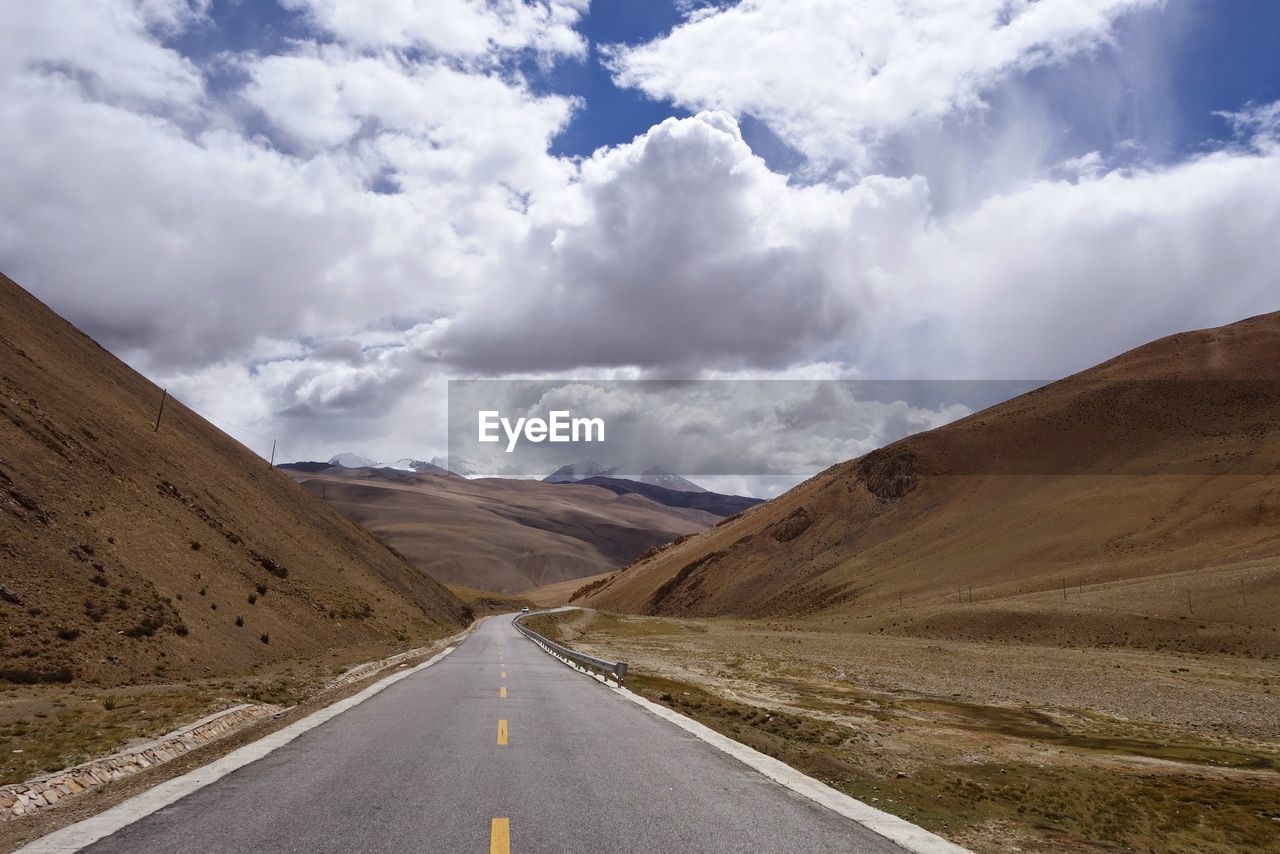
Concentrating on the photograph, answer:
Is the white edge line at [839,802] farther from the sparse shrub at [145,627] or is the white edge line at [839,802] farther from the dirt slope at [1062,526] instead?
the dirt slope at [1062,526]

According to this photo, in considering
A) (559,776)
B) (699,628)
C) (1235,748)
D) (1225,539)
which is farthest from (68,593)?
(1225,539)

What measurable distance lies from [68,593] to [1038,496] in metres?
97.0

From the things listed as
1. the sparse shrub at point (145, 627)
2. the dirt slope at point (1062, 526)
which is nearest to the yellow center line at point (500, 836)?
the sparse shrub at point (145, 627)

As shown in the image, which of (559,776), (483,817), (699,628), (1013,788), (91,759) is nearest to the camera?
(483,817)

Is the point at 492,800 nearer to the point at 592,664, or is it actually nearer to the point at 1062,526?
the point at 592,664

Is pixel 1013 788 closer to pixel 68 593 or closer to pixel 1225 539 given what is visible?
pixel 68 593

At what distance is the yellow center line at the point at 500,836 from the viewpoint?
23.2 feet

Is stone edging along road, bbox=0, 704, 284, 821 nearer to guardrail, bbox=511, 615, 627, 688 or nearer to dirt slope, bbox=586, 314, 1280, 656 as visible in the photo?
guardrail, bbox=511, 615, 627, 688

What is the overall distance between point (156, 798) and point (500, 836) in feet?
13.6

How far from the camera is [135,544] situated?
32.6 metres

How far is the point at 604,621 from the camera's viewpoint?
10300 cm

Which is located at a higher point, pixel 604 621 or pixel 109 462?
pixel 109 462

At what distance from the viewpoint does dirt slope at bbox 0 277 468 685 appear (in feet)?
80.3

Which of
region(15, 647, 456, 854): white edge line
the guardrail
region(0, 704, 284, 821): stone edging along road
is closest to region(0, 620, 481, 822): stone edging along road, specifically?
region(0, 704, 284, 821): stone edging along road
